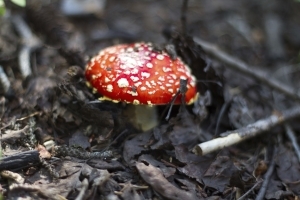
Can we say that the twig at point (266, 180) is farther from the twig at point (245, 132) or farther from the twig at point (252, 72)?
the twig at point (252, 72)

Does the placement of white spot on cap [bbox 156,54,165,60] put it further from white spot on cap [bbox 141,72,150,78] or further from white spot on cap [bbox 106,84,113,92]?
white spot on cap [bbox 106,84,113,92]

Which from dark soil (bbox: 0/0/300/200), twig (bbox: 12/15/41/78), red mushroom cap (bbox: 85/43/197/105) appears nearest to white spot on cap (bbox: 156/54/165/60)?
red mushroom cap (bbox: 85/43/197/105)

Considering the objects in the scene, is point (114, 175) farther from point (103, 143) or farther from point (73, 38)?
point (73, 38)

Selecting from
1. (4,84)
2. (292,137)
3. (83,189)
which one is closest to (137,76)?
(83,189)

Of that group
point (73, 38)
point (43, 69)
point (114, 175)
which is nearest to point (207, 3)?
point (73, 38)

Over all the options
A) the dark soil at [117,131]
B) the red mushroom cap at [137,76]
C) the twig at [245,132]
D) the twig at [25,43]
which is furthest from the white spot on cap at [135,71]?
the twig at [25,43]

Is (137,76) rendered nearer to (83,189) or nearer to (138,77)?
(138,77)
